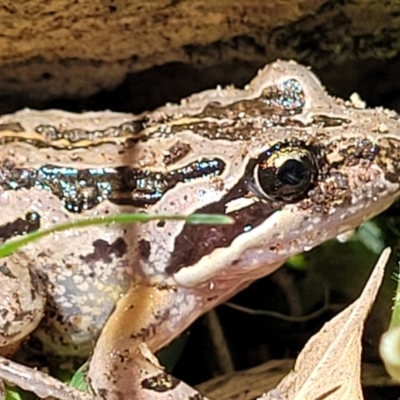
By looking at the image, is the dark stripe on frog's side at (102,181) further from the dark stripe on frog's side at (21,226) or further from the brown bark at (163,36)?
the brown bark at (163,36)

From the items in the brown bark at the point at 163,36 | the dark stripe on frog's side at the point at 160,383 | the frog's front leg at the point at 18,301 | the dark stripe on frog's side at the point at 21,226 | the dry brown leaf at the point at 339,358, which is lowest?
the dry brown leaf at the point at 339,358

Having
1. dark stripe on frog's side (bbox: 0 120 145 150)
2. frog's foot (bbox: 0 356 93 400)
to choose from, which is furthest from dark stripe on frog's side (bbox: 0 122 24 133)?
frog's foot (bbox: 0 356 93 400)

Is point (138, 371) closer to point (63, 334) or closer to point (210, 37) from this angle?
point (63, 334)

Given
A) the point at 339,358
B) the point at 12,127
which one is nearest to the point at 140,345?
the point at 339,358

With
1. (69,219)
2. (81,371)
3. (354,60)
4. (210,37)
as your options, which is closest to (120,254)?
(69,219)

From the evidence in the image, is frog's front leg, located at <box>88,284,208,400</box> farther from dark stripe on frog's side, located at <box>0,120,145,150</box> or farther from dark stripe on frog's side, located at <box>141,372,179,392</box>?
dark stripe on frog's side, located at <box>0,120,145,150</box>

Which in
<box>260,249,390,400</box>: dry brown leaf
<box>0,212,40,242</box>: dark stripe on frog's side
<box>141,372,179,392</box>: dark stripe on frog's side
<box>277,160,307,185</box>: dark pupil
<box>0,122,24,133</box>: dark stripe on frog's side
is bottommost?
<box>260,249,390,400</box>: dry brown leaf

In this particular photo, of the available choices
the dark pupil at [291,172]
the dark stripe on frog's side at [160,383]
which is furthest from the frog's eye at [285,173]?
the dark stripe on frog's side at [160,383]
